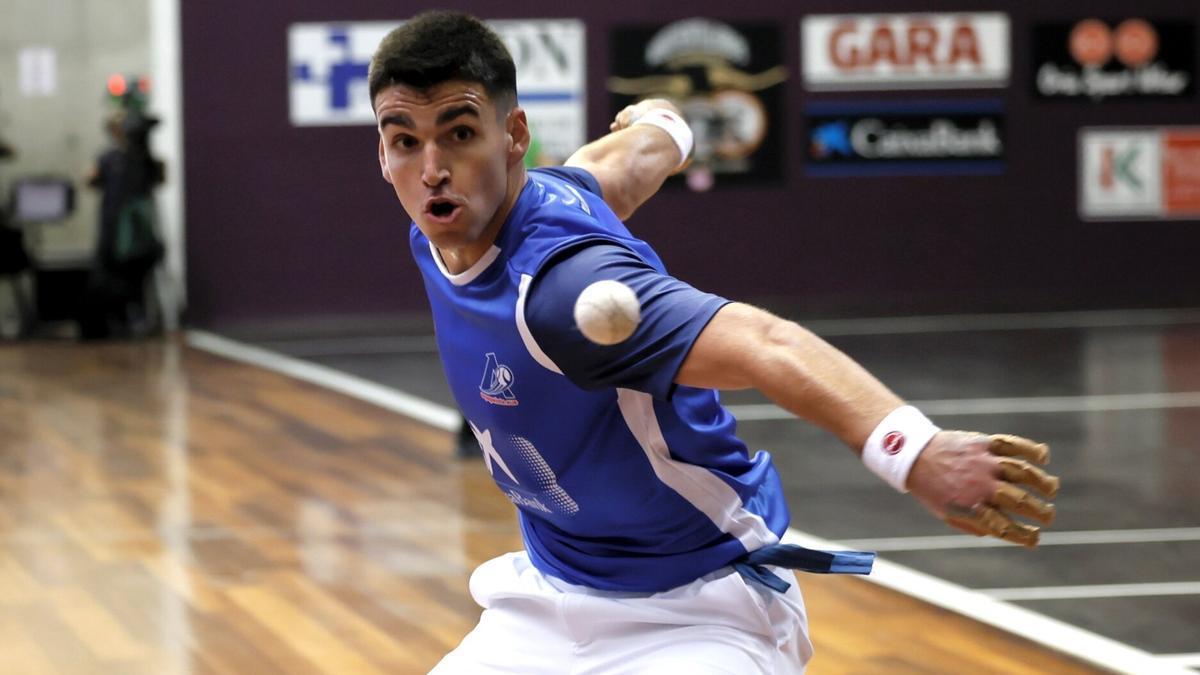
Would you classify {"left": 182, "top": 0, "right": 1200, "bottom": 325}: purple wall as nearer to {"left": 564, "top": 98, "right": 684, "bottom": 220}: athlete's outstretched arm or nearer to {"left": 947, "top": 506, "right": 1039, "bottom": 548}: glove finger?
{"left": 564, "top": 98, "right": 684, "bottom": 220}: athlete's outstretched arm

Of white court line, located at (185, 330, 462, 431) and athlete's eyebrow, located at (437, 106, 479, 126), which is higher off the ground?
athlete's eyebrow, located at (437, 106, 479, 126)

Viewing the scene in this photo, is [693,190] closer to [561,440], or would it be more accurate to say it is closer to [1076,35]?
[1076,35]

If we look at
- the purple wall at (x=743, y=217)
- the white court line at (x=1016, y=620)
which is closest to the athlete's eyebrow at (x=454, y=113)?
the white court line at (x=1016, y=620)

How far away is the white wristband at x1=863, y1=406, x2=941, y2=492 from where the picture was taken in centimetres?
181

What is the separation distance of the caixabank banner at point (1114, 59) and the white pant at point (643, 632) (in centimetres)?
1271

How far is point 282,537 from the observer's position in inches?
259

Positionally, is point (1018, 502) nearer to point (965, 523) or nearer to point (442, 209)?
point (965, 523)

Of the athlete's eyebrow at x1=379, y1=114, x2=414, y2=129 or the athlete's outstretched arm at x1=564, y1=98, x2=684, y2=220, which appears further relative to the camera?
the athlete's outstretched arm at x1=564, y1=98, x2=684, y2=220

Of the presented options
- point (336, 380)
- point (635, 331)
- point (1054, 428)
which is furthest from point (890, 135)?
point (635, 331)

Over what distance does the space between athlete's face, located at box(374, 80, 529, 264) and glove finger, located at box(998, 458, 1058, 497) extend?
900 mm

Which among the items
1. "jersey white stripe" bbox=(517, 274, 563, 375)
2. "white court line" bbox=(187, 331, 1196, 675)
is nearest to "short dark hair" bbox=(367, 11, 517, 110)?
"jersey white stripe" bbox=(517, 274, 563, 375)

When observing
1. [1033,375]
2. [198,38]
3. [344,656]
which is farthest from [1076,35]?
[344,656]

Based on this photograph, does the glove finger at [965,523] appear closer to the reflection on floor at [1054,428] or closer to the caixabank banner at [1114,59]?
the reflection on floor at [1054,428]

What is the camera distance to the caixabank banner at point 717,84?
14234mm
